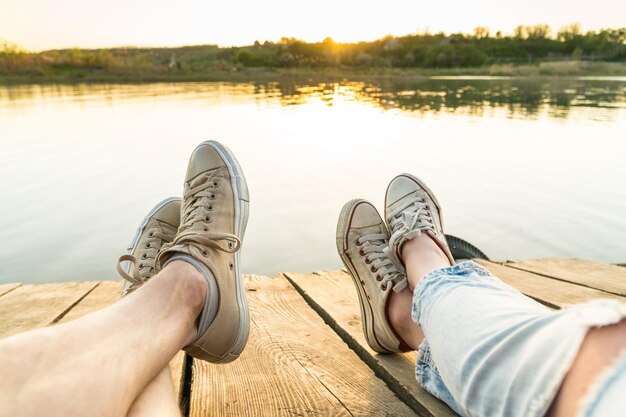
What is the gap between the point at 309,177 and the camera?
5.04 m

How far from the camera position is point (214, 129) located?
788cm

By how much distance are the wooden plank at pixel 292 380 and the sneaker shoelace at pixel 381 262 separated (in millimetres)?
208

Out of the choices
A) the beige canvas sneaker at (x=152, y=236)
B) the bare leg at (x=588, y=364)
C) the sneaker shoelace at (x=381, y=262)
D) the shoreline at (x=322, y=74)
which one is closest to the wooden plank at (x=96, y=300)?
the beige canvas sneaker at (x=152, y=236)

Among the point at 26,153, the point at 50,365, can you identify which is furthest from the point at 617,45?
the point at 50,365

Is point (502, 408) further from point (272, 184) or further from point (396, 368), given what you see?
point (272, 184)

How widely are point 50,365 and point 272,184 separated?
4.11 m

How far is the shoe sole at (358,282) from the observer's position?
1217 millimetres

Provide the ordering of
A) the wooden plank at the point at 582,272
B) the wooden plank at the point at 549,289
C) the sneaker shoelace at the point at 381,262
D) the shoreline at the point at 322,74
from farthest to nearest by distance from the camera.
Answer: the shoreline at the point at 322,74 → the wooden plank at the point at 582,272 → the wooden plank at the point at 549,289 → the sneaker shoelace at the point at 381,262

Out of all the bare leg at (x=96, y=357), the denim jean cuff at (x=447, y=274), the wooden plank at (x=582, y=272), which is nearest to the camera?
the bare leg at (x=96, y=357)

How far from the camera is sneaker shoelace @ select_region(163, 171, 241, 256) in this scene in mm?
1250

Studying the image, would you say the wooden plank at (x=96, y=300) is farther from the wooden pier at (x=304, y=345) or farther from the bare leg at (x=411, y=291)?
the bare leg at (x=411, y=291)

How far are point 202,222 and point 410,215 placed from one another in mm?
625

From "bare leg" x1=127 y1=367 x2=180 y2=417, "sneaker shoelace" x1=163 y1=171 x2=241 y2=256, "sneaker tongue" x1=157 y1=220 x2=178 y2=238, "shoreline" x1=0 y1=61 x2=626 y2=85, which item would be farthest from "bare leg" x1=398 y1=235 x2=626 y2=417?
"shoreline" x1=0 y1=61 x2=626 y2=85

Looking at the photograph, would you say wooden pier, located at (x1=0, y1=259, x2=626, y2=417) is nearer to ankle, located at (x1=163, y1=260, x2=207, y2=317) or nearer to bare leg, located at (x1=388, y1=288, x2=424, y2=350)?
bare leg, located at (x1=388, y1=288, x2=424, y2=350)
